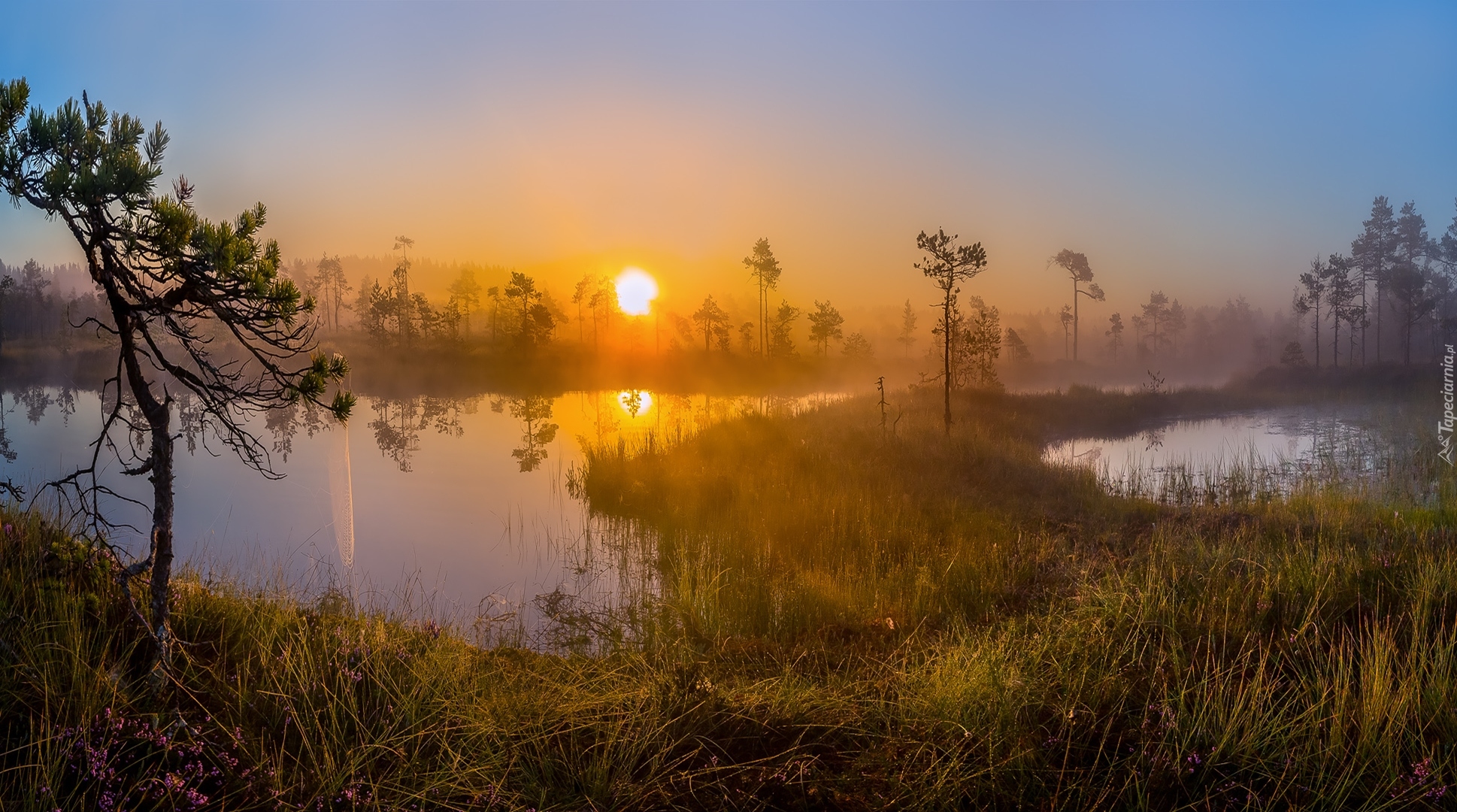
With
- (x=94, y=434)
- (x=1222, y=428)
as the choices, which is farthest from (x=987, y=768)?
(x=1222, y=428)


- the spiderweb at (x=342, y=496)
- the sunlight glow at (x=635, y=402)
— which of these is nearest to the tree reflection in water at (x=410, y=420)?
the spiderweb at (x=342, y=496)

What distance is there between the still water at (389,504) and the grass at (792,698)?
219cm

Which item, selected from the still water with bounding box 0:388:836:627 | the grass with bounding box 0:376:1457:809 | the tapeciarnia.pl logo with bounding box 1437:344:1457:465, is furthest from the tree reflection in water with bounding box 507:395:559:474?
the tapeciarnia.pl logo with bounding box 1437:344:1457:465

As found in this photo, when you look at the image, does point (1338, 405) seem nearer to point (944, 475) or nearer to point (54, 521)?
point (944, 475)

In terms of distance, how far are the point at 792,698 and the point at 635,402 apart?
33.2 metres

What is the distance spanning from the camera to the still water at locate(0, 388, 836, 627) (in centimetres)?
877

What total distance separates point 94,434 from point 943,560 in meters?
22.1

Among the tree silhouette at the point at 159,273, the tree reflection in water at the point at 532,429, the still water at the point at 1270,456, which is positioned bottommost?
the still water at the point at 1270,456

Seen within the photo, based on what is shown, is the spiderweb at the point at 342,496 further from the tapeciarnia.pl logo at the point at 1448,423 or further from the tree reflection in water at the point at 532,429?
the tapeciarnia.pl logo at the point at 1448,423

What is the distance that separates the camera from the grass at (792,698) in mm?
3318

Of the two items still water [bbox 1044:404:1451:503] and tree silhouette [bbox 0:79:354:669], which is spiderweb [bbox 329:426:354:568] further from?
still water [bbox 1044:404:1451:503]

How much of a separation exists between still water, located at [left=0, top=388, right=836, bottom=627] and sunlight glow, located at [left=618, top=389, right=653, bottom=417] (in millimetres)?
4831

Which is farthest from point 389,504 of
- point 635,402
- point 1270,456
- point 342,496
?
point 635,402

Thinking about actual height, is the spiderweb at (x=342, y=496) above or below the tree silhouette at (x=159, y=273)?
below
